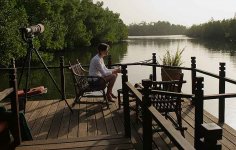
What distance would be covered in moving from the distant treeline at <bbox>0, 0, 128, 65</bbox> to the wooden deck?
225 centimetres

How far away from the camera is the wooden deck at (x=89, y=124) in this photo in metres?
5.50

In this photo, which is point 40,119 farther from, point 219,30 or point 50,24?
point 219,30

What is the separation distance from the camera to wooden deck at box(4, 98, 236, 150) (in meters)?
5.50

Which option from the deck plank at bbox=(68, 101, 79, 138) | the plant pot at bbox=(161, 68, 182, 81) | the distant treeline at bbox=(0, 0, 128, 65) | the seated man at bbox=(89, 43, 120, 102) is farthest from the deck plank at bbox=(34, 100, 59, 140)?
the plant pot at bbox=(161, 68, 182, 81)

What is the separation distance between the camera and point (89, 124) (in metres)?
6.55

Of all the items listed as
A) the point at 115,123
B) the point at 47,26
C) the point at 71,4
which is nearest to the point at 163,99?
the point at 115,123

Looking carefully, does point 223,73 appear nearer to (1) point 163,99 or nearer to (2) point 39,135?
(1) point 163,99

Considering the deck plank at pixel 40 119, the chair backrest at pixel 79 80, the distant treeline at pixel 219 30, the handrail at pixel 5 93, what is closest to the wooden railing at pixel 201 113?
the handrail at pixel 5 93

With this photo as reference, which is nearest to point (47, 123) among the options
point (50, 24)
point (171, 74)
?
point (171, 74)

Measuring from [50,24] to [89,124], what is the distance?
39.6 meters

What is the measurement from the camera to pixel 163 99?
575 centimetres

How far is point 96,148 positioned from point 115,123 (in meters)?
1.84

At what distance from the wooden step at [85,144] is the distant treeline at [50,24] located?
13.3 feet

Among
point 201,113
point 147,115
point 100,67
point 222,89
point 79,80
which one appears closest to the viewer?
point 147,115
